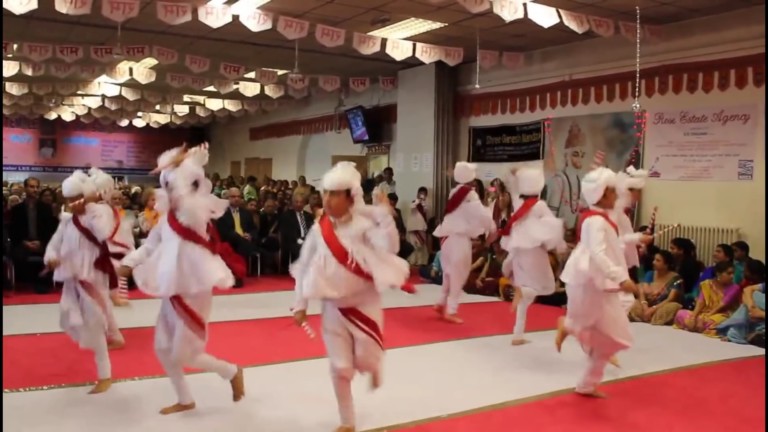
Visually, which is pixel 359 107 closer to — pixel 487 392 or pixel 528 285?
pixel 528 285

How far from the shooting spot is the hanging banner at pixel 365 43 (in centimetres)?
826

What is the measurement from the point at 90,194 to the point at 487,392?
289 cm

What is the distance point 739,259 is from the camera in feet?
21.3

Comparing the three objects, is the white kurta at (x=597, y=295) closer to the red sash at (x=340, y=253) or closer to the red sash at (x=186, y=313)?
the red sash at (x=340, y=253)

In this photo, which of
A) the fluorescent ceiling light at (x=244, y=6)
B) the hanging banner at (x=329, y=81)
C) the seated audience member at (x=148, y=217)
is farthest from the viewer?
the hanging banner at (x=329, y=81)

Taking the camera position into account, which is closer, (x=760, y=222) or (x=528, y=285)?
(x=528, y=285)

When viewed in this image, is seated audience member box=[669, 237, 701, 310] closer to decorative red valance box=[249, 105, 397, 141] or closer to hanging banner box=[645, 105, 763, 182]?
hanging banner box=[645, 105, 763, 182]

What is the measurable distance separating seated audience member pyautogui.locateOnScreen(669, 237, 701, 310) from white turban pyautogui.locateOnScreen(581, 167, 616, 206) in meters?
3.10

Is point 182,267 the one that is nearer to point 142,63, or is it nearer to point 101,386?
point 101,386

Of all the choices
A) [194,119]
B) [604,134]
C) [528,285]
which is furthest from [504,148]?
[194,119]

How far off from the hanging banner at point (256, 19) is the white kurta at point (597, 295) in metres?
4.58

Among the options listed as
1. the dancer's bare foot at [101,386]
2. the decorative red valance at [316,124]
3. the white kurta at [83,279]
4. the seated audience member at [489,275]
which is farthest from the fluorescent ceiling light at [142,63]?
the dancer's bare foot at [101,386]

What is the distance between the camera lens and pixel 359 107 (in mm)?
13547

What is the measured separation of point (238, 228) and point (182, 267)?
585 centimetres
